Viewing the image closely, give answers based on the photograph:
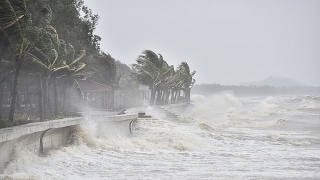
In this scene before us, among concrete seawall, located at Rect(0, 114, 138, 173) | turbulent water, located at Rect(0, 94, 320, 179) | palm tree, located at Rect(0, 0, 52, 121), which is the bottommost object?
turbulent water, located at Rect(0, 94, 320, 179)

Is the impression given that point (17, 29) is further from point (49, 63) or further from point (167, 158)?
point (49, 63)

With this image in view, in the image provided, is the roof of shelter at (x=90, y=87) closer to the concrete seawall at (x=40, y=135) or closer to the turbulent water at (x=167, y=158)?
the turbulent water at (x=167, y=158)

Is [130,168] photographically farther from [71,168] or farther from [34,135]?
[34,135]

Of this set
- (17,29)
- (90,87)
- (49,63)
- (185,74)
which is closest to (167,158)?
(17,29)

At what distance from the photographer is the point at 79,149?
1812 cm

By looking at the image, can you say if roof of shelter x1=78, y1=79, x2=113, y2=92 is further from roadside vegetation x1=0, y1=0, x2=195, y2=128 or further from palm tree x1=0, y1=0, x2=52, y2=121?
palm tree x1=0, y1=0, x2=52, y2=121

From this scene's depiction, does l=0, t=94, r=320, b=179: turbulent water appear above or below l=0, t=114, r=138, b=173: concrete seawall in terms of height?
below

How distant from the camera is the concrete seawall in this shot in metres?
13.8

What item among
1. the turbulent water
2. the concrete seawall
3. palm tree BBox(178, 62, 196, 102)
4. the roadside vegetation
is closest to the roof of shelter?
the roadside vegetation

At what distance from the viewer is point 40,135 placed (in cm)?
1692

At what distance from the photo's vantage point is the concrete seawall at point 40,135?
1375 centimetres

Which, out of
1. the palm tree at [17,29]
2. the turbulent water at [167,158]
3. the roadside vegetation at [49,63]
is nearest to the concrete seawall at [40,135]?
the turbulent water at [167,158]

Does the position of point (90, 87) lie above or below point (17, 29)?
below

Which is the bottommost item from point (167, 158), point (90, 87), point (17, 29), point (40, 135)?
point (167, 158)
